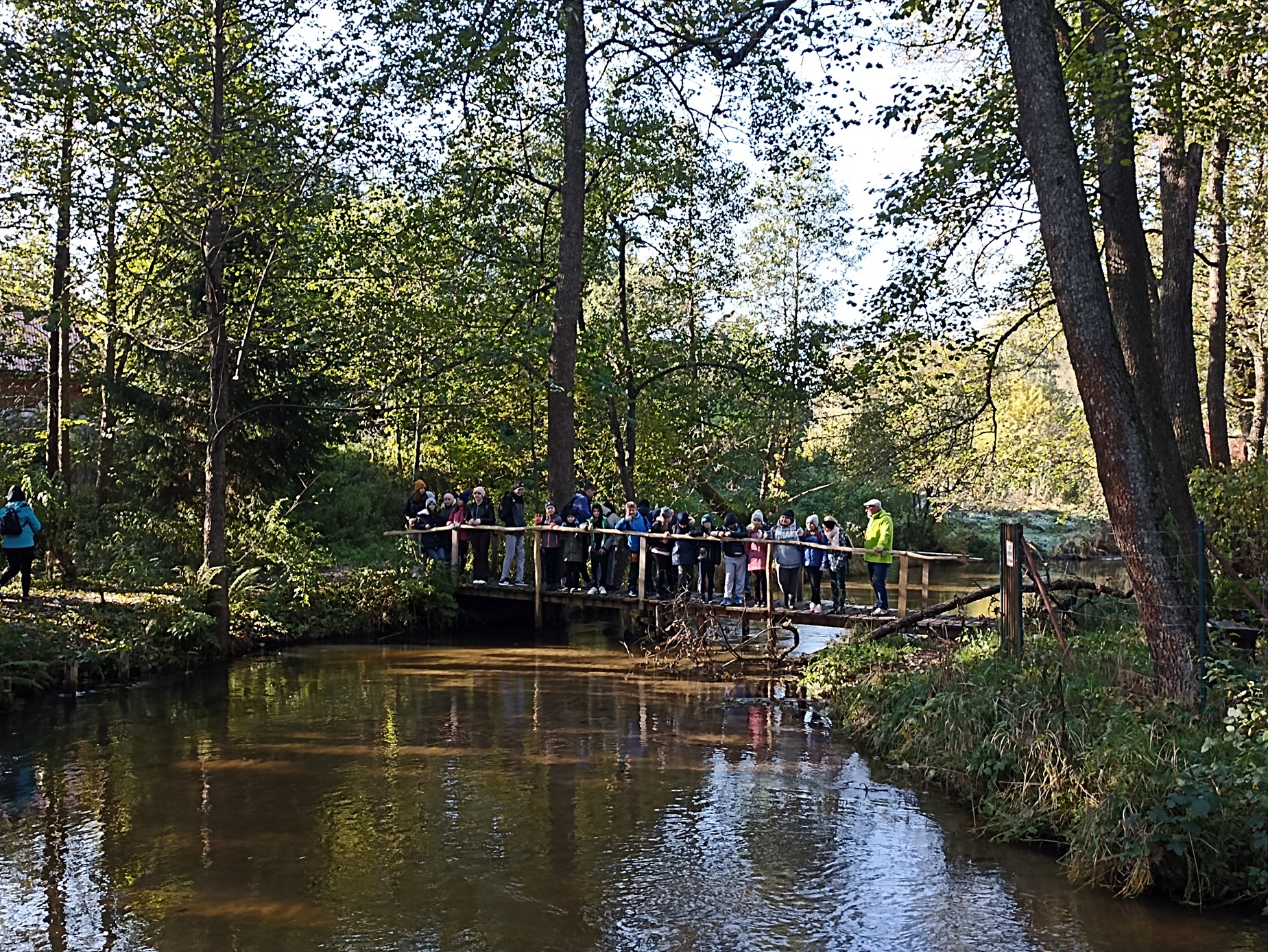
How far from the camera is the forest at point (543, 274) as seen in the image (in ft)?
36.2

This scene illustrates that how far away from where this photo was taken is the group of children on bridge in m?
15.3

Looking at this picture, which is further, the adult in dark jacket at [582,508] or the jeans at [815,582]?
the adult in dark jacket at [582,508]

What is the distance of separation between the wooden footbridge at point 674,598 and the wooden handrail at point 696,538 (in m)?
0.01

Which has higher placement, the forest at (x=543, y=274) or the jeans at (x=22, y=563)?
the forest at (x=543, y=274)

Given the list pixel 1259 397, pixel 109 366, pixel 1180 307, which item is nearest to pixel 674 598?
pixel 1180 307

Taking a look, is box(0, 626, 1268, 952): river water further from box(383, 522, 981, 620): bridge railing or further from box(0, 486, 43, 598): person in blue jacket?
box(0, 486, 43, 598): person in blue jacket

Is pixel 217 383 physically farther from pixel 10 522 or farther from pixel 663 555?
pixel 663 555

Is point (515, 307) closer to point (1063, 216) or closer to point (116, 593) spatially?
point (116, 593)

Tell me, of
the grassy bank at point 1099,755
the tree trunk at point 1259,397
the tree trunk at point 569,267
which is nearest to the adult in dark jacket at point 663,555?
the tree trunk at point 569,267

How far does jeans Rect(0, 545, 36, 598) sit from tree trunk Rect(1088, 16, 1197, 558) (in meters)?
13.5

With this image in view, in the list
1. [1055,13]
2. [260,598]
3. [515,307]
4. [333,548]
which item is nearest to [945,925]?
[1055,13]

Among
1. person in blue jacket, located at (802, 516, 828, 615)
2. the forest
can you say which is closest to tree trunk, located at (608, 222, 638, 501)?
the forest

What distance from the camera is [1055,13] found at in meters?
10.2

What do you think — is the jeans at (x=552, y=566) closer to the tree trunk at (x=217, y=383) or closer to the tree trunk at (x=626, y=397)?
the tree trunk at (x=626, y=397)
